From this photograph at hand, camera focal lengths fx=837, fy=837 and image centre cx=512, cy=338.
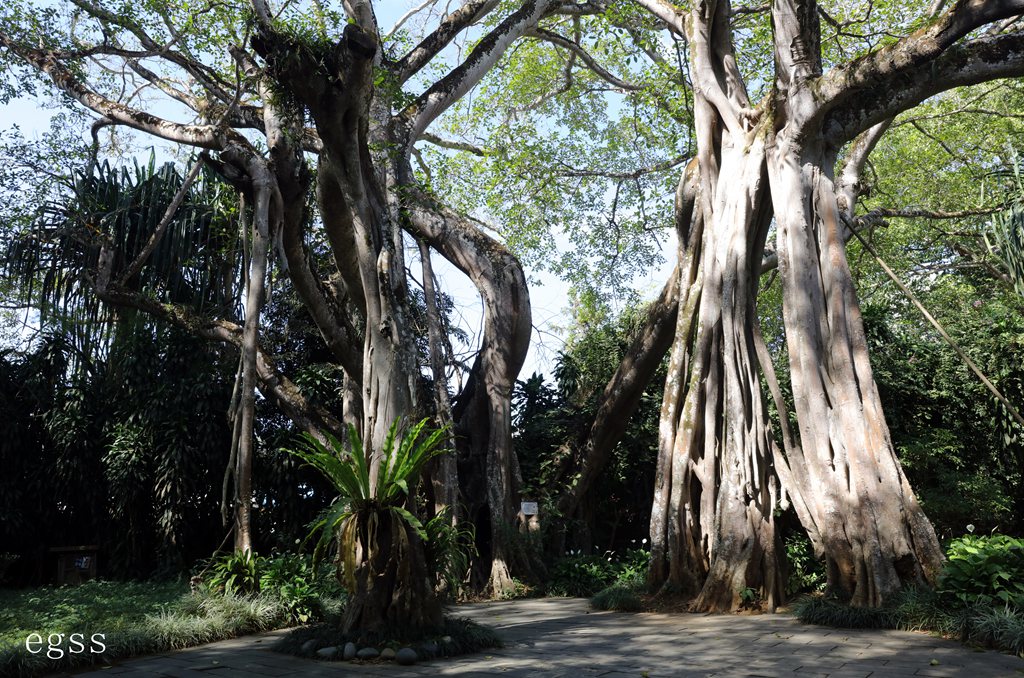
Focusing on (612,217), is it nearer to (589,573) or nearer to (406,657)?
(589,573)

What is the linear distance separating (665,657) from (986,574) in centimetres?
229

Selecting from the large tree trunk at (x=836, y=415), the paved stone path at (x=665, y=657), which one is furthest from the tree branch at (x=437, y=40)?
the paved stone path at (x=665, y=657)

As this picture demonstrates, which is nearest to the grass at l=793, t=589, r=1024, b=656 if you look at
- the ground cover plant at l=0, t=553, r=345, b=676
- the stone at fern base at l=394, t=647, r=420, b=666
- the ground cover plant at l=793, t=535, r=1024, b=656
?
the ground cover plant at l=793, t=535, r=1024, b=656

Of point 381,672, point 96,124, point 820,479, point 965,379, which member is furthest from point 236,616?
point 965,379

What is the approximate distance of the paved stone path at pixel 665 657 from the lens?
480 centimetres

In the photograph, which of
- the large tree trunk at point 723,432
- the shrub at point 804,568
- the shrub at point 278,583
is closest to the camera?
the shrub at point 278,583

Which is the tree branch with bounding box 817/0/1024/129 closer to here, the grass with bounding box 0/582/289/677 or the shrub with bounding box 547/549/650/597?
the shrub with bounding box 547/549/650/597

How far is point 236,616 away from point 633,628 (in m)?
3.22

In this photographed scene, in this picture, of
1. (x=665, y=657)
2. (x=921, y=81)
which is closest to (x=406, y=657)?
(x=665, y=657)

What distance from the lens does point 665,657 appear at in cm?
541

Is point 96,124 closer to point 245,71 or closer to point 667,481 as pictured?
point 245,71

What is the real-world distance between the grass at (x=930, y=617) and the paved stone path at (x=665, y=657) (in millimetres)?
118

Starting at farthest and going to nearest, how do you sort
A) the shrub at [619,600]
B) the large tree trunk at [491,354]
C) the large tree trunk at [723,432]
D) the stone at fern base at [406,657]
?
the large tree trunk at [491,354] → the shrub at [619,600] → the large tree trunk at [723,432] → the stone at fern base at [406,657]

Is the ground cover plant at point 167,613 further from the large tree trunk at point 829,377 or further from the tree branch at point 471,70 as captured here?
the tree branch at point 471,70
